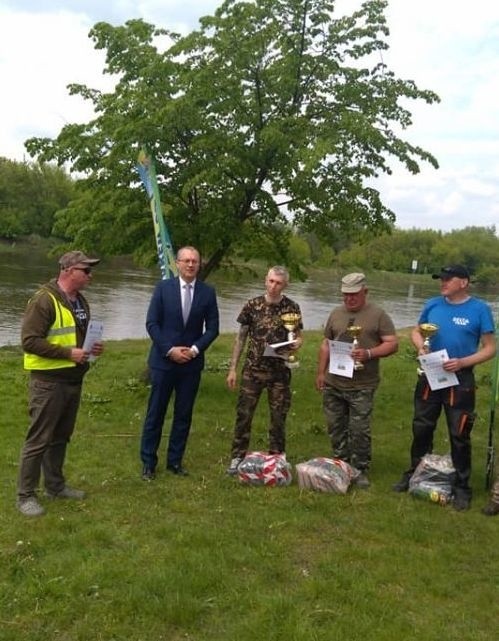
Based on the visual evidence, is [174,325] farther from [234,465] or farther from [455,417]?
[455,417]

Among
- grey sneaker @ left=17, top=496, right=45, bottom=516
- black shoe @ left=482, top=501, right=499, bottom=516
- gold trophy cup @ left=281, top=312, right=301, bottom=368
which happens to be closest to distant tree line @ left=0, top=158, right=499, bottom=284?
gold trophy cup @ left=281, top=312, right=301, bottom=368

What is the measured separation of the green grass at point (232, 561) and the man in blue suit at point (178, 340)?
1.71 ft

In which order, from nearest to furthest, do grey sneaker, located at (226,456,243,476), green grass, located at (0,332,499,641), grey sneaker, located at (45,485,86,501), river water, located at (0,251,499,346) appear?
1. green grass, located at (0,332,499,641)
2. grey sneaker, located at (45,485,86,501)
3. grey sneaker, located at (226,456,243,476)
4. river water, located at (0,251,499,346)

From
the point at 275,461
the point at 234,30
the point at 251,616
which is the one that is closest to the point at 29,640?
the point at 251,616

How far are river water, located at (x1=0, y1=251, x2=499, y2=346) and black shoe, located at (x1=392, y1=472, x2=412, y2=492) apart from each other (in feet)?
35.6

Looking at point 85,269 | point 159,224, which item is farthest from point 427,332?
point 159,224

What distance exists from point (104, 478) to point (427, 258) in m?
94.3

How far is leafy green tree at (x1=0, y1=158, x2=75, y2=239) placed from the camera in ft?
228

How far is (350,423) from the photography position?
6211mm

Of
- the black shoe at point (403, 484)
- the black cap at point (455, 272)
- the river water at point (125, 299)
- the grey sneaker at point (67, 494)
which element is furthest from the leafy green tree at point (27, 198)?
the black cap at point (455, 272)

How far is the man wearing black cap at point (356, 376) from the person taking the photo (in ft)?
19.8

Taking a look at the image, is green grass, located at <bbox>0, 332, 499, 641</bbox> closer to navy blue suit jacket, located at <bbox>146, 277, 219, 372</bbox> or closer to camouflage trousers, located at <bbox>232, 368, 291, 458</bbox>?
camouflage trousers, located at <bbox>232, 368, 291, 458</bbox>

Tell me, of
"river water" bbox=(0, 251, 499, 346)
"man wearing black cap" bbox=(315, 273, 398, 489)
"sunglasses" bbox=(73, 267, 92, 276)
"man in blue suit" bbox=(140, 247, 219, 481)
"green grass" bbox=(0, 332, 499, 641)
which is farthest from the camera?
"river water" bbox=(0, 251, 499, 346)

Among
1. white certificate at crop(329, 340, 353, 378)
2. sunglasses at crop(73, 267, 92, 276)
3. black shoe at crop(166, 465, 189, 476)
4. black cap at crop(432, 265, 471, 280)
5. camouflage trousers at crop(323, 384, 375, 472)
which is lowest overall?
black shoe at crop(166, 465, 189, 476)
